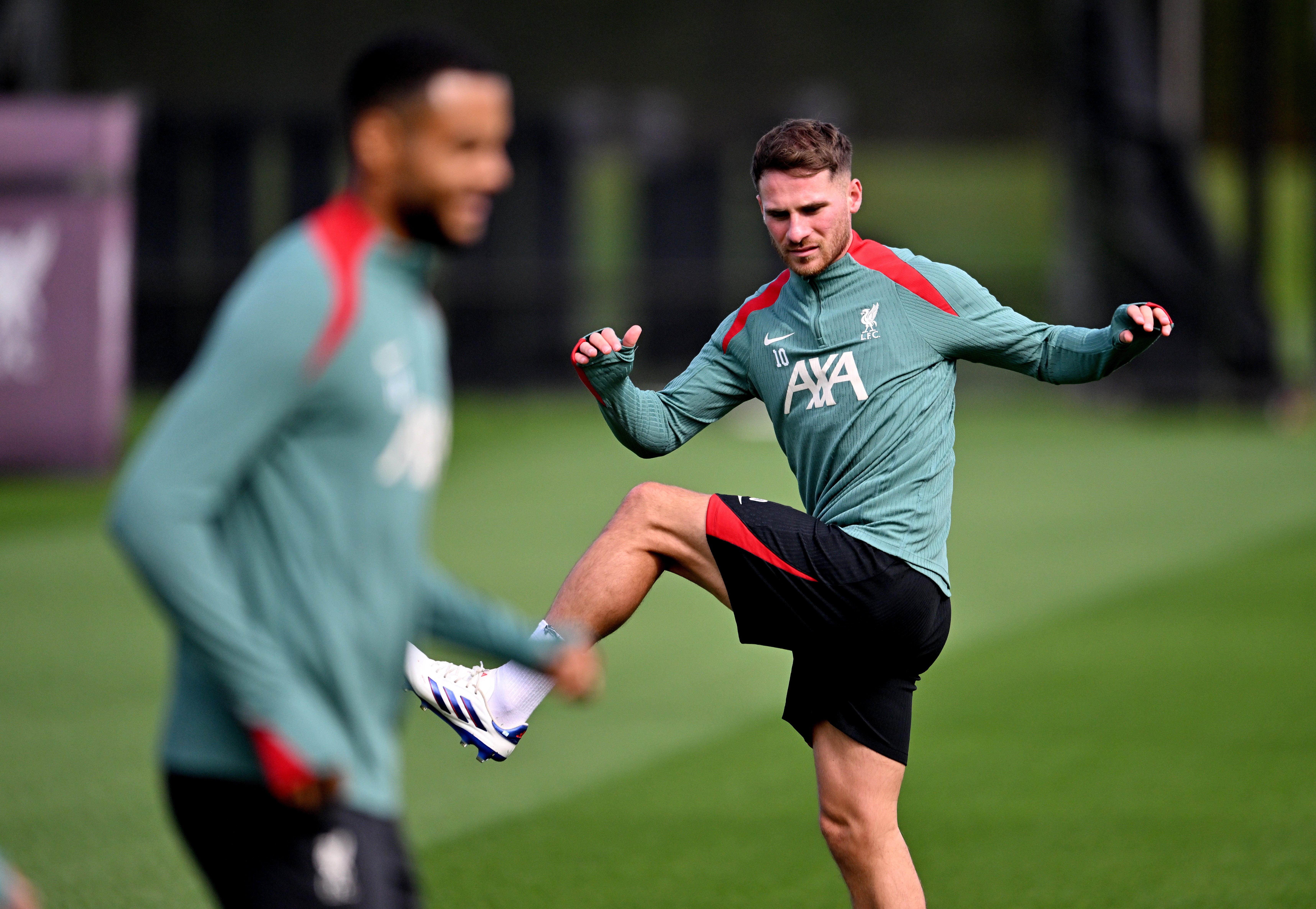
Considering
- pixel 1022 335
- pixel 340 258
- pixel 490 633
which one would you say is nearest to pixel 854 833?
pixel 1022 335

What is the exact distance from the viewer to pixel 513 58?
26344 mm

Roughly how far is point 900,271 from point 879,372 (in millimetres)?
295

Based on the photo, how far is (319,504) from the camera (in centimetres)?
253

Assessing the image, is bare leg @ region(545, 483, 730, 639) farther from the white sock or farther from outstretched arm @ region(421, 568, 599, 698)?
outstretched arm @ region(421, 568, 599, 698)

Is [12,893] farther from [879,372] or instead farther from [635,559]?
[879,372]

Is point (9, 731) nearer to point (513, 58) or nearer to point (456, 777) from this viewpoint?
point (456, 777)

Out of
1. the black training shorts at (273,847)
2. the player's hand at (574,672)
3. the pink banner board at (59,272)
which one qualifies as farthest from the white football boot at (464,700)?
the pink banner board at (59,272)

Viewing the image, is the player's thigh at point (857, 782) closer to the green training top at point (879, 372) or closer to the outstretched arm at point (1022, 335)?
the green training top at point (879, 372)

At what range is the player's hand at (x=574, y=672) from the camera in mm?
2783

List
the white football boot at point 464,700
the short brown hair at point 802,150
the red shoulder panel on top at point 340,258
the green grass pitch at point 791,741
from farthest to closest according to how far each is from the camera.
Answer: the green grass pitch at point 791,741, the white football boot at point 464,700, the short brown hair at point 802,150, the red shoulder panel on top at point 340,258

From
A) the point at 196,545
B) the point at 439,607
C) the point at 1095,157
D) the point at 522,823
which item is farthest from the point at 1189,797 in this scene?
the point at 1095,157

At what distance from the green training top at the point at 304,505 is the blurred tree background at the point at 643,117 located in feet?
66.6

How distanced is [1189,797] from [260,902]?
4671mm

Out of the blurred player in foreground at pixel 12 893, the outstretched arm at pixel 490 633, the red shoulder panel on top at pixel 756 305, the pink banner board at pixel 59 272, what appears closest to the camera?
the blurred player in foreground at pixel 12 893
